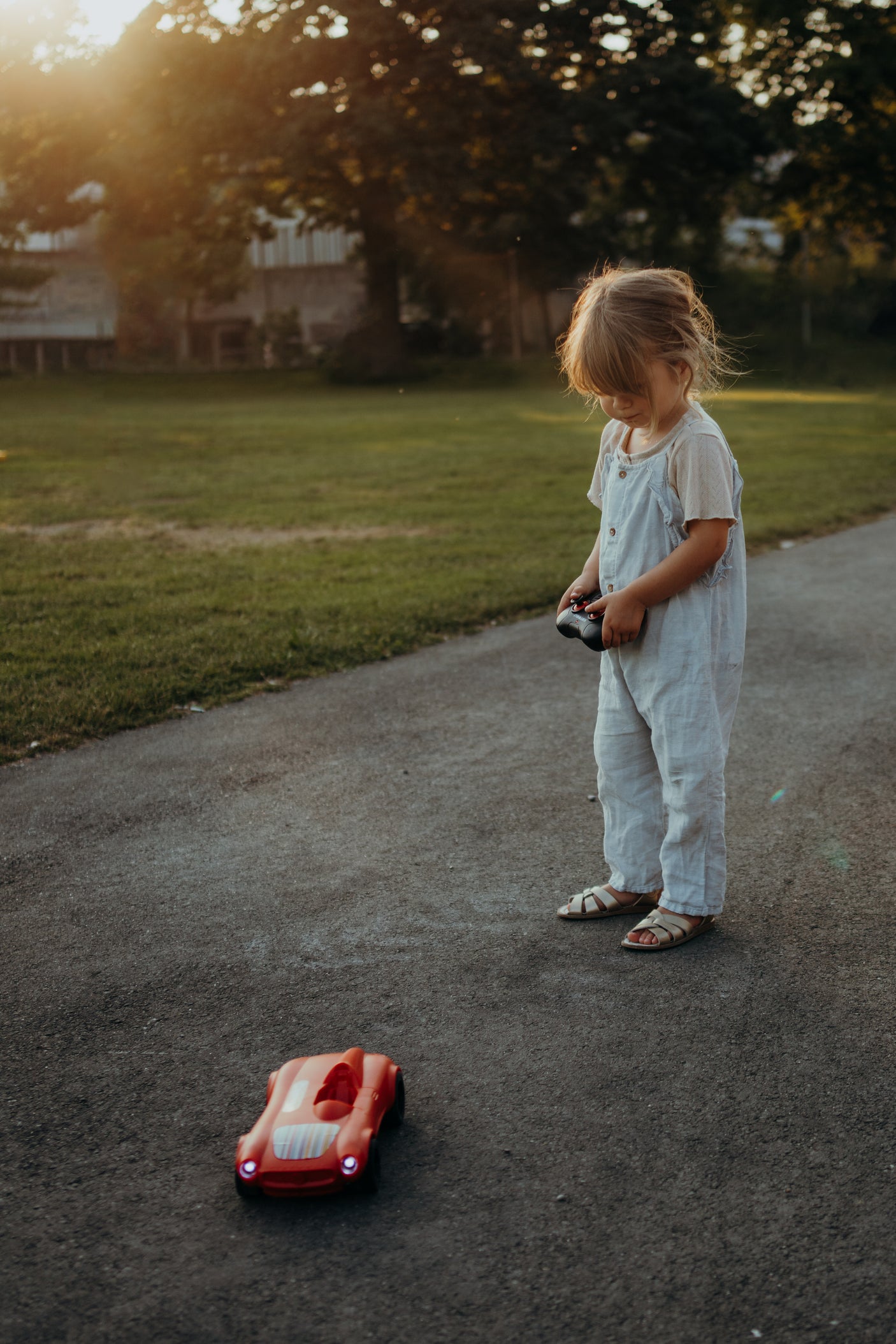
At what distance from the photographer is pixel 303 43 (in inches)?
1096

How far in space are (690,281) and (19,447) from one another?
49.5 feet

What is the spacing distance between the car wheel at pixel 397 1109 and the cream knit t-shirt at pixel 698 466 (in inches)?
55.6

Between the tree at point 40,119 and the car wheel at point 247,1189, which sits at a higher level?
the tree at point 40,119

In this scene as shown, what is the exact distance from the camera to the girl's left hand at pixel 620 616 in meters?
2.88

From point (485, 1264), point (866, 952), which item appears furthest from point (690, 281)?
point (485, 1264)

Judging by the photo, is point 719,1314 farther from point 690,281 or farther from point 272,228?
point 272,228

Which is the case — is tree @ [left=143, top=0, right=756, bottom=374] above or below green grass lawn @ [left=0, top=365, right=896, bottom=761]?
above

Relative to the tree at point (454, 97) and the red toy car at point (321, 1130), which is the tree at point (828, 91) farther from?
the red toy car at point (321, 1130)

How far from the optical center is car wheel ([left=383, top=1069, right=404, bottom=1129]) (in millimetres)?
2311

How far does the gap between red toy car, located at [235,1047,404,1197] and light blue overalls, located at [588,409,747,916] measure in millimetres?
1075

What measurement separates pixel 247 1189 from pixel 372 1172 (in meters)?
0.22

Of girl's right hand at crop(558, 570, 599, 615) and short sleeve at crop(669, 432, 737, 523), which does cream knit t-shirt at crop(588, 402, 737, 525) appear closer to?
short sleeve at crop(669, 432, 737, 523)

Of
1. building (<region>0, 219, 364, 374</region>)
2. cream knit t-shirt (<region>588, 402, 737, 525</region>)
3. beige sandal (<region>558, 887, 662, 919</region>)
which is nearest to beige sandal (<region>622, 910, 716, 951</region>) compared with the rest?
beige sandal (<region>558, 887, 662, 919</region>)

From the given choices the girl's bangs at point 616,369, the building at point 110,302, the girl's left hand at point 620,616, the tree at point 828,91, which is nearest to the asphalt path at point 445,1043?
the girl's left hand at point 620,616
